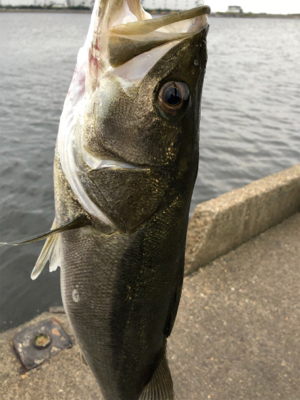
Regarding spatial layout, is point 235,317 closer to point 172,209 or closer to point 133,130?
point 172,209

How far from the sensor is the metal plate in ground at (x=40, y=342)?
274 cm

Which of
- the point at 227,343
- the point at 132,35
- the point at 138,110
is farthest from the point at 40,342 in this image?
the point at 132,35

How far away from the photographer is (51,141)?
9.63m

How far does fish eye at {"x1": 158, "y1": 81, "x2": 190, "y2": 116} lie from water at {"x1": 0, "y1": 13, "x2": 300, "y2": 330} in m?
4.26

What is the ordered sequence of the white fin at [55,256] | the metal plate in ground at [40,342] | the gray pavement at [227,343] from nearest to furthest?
the white fin at [55,256] < the gray pavement at [227,343] < the metal plate in ground at [40,342]

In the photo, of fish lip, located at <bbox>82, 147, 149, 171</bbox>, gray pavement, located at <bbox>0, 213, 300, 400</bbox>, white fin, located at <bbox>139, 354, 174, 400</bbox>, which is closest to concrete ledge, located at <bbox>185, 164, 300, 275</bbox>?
gray pavement, located at <bbox>0, 213, 300, 400</bbox>

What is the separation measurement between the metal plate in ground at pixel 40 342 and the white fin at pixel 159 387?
4.19ft

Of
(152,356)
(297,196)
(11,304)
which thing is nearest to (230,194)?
(297,196)

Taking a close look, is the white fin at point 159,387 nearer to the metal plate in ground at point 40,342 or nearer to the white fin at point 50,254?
the white fin at point 50,254

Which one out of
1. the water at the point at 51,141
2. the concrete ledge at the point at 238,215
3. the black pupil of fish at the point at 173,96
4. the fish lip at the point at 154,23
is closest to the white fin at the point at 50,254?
the black pupil of fish at the point at 173,96

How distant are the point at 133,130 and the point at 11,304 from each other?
4.41 metres

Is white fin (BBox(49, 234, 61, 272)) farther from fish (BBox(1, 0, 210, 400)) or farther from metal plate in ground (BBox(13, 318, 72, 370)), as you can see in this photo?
metal plate in ground (BBox(13, 318, 72, 370))

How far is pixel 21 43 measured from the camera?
25828 mm

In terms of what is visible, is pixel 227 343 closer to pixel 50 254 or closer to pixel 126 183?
pixel 50 254
